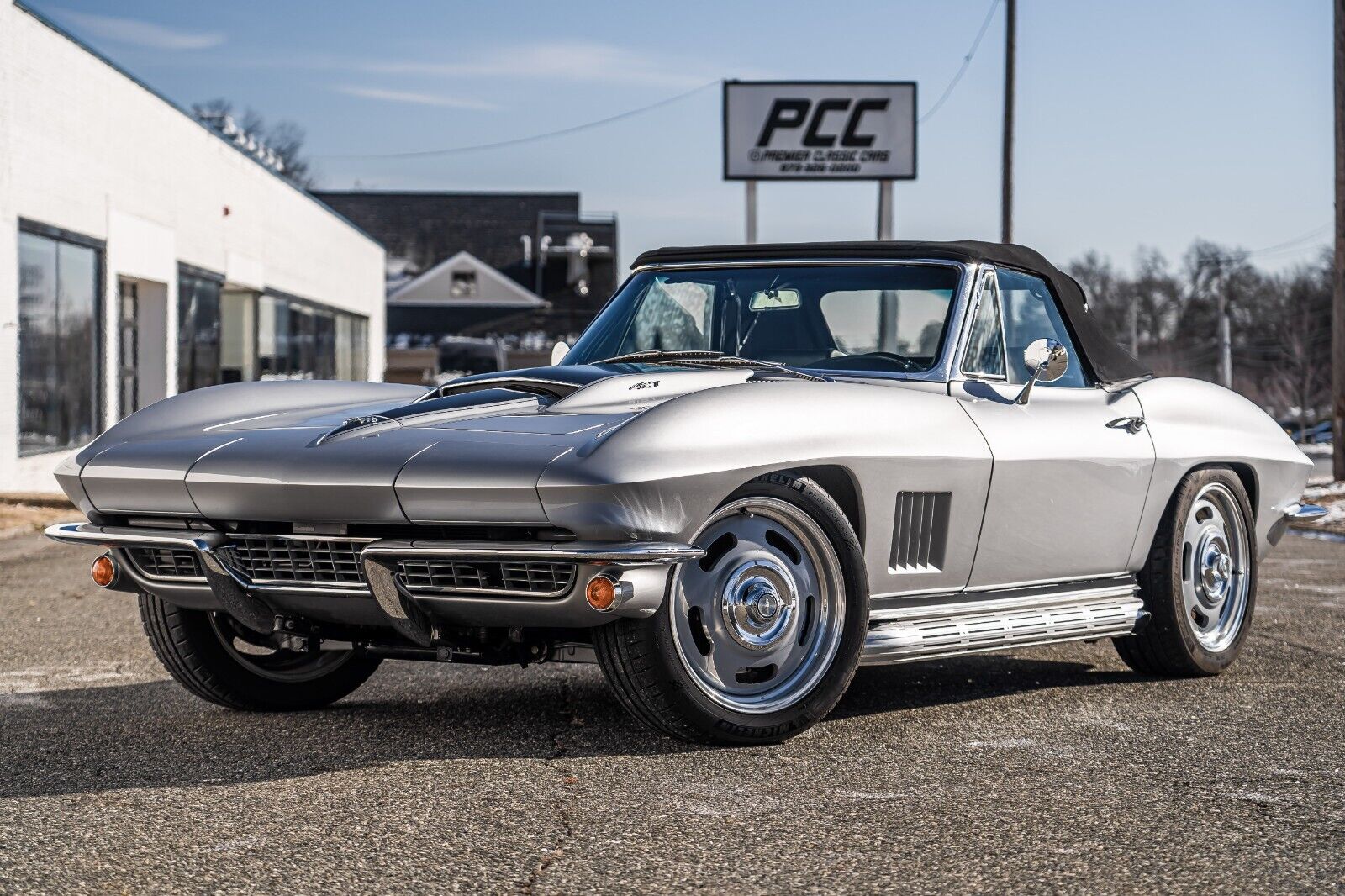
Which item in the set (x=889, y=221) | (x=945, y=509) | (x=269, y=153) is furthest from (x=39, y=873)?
(x=269, y=153)

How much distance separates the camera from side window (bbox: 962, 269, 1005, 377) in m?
5.59

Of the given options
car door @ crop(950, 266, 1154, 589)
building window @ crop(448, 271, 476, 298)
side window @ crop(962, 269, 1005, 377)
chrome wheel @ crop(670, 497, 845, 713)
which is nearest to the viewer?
chrome wheel @ crop(670, 497, 845, 713)

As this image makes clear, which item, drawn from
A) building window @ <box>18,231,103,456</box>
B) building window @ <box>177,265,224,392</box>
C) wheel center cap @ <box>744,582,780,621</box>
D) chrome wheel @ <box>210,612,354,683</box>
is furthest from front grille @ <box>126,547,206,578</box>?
building window @ <box>177,265,224,392</box>

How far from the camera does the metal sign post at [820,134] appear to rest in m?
24.5

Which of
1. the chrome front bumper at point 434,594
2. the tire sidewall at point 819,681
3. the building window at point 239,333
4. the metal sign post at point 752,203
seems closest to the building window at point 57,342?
the building window at point 239,333

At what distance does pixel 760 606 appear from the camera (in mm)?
4500

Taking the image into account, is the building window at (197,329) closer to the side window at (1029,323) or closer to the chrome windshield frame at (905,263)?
the chrome windshield frame at (905,263)

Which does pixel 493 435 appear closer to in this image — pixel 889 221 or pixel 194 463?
pixel 194 463

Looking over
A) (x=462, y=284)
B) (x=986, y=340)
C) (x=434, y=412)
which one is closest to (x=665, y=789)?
(x=434, y=412)

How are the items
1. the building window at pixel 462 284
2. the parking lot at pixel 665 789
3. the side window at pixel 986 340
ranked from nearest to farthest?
1. the parking lot at pixel 665 789
2. the side window at pixel 986 340
3. the building window at pixel 462 284

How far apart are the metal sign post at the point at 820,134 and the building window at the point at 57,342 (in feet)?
30.7

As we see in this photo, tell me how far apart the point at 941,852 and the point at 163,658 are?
8.73 feet

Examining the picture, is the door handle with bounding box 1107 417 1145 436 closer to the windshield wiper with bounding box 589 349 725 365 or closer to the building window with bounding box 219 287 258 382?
the windshield wiper with bounding box 589 349 725 365

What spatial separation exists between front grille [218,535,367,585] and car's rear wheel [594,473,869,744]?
0.66m
